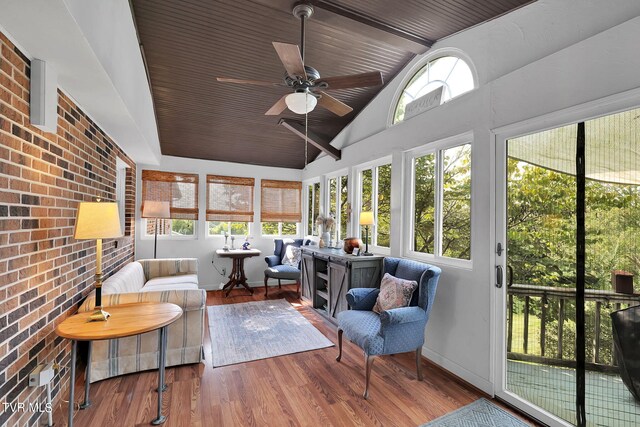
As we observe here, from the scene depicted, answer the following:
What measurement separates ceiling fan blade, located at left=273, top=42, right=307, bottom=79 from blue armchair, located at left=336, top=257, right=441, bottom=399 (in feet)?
6.09

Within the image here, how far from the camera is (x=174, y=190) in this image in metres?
5.30

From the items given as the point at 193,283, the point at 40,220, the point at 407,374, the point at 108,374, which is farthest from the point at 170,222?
the point at 407,374

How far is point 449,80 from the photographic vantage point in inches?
114

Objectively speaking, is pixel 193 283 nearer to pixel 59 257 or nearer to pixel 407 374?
pixel 59 257

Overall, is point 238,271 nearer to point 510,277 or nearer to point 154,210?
point 154,210

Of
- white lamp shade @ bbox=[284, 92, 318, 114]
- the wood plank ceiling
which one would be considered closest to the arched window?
the wood plank ceiling

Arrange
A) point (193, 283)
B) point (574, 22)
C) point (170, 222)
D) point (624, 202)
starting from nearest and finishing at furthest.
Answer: point (624, 202)
point (574, 22)
point (193, 283)
point (170, 222)

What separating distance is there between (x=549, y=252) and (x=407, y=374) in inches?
59.6

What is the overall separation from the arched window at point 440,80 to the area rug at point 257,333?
2.74 meters

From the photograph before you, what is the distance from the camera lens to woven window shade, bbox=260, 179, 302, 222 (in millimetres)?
6016

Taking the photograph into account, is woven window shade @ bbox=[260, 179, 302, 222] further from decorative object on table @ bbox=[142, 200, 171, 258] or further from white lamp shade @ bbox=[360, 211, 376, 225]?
white lamp shade @ bbox=[360, 211, 376, 225]

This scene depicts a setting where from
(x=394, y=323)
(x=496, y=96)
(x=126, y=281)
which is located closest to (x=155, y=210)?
(x=126, y=281)

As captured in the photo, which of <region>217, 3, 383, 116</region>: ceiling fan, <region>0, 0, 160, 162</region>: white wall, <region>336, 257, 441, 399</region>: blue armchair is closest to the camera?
<region>0, 0, 160, 162</region>: white wall

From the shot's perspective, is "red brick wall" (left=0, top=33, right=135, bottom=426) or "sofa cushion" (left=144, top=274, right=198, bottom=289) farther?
"sofa cushion" (left=144, top=274, right=198, bottom=289)
